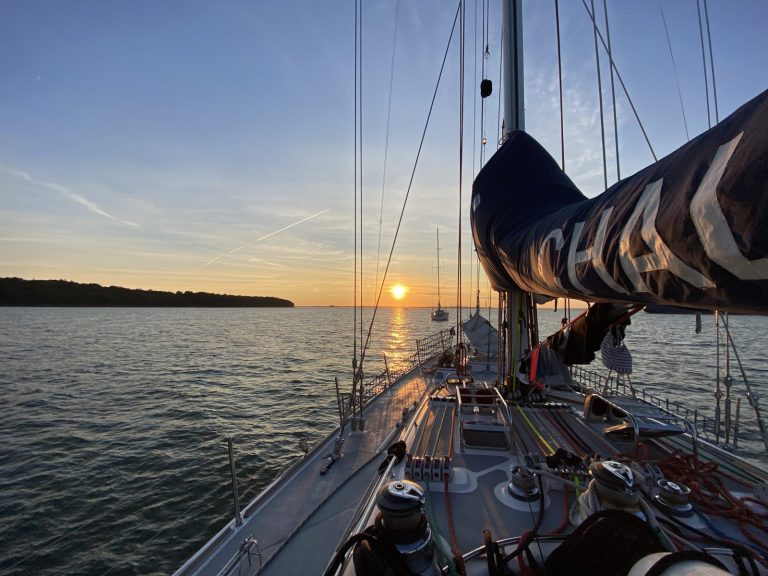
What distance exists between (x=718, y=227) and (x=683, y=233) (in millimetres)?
160

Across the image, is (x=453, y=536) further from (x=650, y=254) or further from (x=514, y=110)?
(x=514, y=110)

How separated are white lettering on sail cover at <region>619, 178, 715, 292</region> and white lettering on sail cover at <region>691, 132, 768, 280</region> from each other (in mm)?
156

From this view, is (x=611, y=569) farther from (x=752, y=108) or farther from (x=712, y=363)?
(x=712, y=363)

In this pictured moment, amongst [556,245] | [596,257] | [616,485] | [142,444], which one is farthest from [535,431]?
[142,444]

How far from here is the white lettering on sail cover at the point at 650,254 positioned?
154 cm

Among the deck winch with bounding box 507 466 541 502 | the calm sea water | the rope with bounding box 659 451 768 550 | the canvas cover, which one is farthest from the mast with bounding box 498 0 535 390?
the canvas cover

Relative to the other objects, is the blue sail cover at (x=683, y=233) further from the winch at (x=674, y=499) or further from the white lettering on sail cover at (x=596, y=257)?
the winch at (x=674, y=499)

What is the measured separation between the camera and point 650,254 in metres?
1.71

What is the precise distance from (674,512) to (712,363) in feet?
137

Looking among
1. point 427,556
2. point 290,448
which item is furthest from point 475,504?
point 290,448

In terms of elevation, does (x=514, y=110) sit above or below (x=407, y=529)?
above

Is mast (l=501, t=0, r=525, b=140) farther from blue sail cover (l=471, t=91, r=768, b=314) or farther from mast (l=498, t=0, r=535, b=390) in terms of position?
blue sail cover (l=471, t=91, r=768, b=314)

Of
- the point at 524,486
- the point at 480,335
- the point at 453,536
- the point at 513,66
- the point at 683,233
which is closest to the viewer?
the point at 683,233

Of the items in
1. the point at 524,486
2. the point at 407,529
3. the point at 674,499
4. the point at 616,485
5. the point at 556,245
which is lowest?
the point at 524,486
